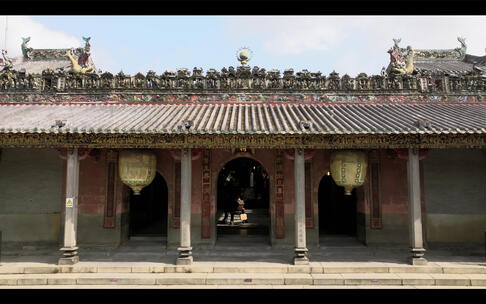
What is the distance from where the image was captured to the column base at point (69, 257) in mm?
8508

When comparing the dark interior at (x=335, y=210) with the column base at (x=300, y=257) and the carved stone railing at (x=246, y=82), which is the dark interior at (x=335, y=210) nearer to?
the column base at (x=300, y=257)

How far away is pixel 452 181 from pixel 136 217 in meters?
12.4

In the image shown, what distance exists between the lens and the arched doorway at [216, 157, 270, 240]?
13.6m

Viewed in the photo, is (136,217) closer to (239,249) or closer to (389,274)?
(239,249)

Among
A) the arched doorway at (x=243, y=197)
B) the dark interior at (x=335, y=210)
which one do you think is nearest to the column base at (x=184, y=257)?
the arched doorway at (x=243, y=197)

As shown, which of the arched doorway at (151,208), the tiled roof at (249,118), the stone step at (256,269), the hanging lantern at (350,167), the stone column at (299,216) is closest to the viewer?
the tiled roof at (249,118)

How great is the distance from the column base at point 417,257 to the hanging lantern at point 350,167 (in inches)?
89.8

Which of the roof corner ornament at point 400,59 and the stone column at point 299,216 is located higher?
the roof corner ornament at point 400,59

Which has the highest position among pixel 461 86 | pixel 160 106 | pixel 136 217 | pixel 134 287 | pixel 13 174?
pixel 461 86

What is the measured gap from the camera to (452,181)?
10672 mm

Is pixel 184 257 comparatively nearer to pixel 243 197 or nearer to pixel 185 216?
pixel 185 216

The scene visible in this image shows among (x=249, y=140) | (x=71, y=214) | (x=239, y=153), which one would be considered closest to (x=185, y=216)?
(x=249, y=140)

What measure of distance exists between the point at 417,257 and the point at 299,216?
331 cm

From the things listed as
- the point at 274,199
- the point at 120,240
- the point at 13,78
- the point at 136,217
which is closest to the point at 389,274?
the point at 274,199
